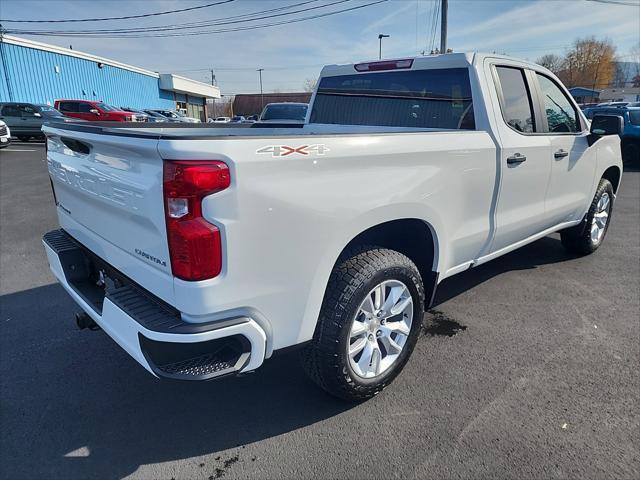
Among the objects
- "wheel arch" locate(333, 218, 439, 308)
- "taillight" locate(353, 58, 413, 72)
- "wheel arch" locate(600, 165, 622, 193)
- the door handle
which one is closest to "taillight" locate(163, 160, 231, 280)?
"wheel arch" locate(333, 218, 439, 308)

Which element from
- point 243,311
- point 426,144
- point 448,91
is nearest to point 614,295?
point 448,91

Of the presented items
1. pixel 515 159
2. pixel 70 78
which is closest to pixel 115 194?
pixel 515 159

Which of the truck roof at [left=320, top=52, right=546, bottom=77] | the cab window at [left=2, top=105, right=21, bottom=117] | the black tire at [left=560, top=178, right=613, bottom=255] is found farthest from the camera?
the cab window at [left=2, top=105, right=21, bottom=117]

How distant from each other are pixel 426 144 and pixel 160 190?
→ 1538mm

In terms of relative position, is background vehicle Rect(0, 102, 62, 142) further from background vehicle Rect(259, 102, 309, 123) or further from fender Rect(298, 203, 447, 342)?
fender Rect(298, 203, 447, 342)

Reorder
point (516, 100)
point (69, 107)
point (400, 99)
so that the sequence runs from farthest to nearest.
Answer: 1. point (69, 107)
2. point (400, 99)
3. point (516, 100)

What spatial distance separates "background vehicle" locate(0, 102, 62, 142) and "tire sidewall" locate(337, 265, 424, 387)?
70.1ft

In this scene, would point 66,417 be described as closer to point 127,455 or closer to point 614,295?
point 127,455

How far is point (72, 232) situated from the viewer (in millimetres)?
2844

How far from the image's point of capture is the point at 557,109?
4098 millimetres

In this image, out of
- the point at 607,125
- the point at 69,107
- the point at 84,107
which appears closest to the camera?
the point at 607,125

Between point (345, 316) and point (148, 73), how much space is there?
155 ft

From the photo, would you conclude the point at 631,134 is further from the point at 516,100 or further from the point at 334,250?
the point at 334,250

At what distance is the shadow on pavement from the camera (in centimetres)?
227
